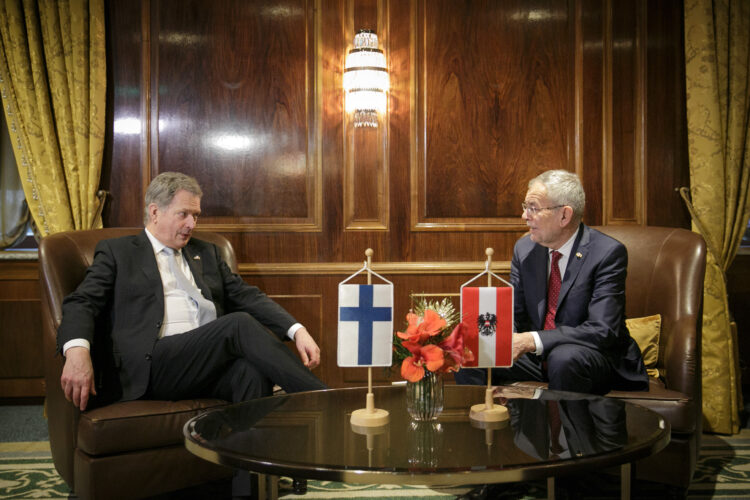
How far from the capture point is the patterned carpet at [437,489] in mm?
2703

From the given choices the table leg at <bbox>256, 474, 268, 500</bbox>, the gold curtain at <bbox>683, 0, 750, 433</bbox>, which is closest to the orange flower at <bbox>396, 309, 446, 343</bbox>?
the table leg at <bbox>256, 474, 268, 500</bbox>

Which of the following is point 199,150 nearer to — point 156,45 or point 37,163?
point 156,45

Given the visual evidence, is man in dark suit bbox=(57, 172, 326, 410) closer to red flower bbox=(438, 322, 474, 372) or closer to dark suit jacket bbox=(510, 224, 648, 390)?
red flower bbox=(438, 322, 474, 372)

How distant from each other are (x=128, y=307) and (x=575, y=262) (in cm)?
178

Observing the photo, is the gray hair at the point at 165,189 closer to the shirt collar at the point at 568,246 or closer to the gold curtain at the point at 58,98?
the gold curtain at the point at 58,98

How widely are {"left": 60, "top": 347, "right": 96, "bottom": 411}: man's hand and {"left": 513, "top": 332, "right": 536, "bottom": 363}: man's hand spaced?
4.92 feet

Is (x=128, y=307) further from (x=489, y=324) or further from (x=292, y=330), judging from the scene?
(x=489, y=324)

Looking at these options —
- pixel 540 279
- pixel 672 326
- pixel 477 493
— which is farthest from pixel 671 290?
pixel 477 493

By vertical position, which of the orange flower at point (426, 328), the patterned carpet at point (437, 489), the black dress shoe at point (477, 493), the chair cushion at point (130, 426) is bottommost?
the patterned carpet at point (437, 489)

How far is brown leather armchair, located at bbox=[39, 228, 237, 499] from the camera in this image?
2.33 m

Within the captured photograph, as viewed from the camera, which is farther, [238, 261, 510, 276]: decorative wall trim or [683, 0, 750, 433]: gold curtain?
[238, 261, 510, 276]: decorative wall trim

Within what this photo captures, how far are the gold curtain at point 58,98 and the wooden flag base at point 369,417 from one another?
2.41 metres

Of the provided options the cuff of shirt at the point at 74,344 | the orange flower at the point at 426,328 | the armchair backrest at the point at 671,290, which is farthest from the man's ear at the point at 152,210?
the armchair backrest at the point at 671,290

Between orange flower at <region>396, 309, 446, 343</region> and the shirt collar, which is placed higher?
the shirt collar
